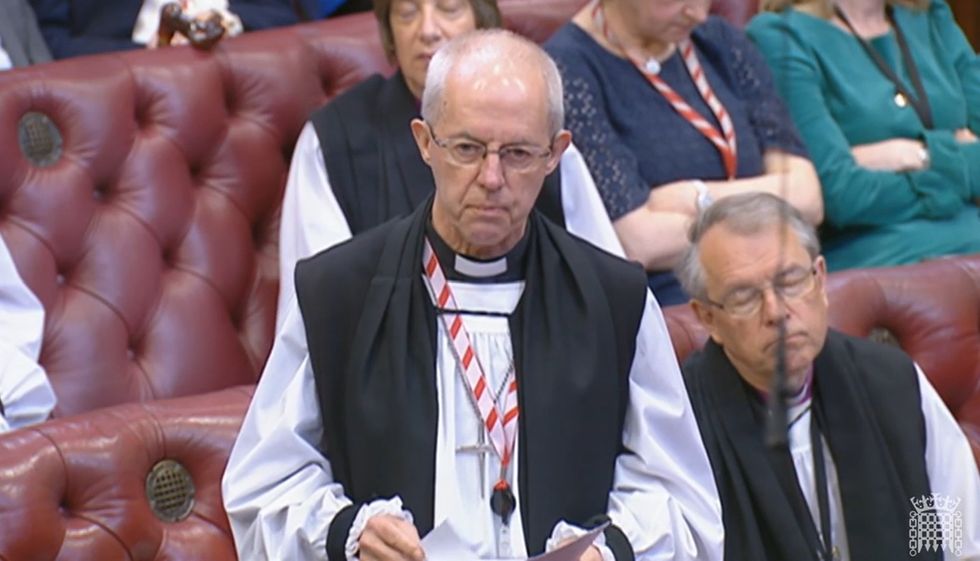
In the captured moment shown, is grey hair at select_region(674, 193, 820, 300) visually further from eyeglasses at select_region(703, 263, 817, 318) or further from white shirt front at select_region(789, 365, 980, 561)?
white shirt front at select_region(789, 365, 980, 561)

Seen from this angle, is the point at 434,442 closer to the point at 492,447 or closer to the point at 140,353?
the point at 492,447

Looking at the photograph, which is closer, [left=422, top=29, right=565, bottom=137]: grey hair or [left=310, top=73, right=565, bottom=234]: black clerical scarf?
[left=422, top=29, right=565, bottom=137]: grey hair

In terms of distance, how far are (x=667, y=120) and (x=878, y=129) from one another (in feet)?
1.54

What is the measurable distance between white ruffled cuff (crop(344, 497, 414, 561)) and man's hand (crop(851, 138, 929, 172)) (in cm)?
156

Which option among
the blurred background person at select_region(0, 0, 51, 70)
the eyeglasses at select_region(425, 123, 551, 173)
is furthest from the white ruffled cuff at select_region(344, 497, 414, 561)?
the blurred background person at select_region(0, 0, 51, 70)

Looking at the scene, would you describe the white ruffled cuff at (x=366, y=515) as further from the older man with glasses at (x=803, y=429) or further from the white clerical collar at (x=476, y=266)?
the older man with glasses at (x=803, y=429)

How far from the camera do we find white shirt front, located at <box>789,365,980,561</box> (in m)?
2.63

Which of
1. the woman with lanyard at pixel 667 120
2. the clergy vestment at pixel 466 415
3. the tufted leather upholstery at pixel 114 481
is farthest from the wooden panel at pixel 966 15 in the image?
the tufted leather upholstery at pixel 114 481

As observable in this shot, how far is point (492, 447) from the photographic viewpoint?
2213 millimetres

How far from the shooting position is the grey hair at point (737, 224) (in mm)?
2625

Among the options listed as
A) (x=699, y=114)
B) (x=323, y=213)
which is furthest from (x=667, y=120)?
(x=323, y=213)

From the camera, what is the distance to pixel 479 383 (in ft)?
7.31

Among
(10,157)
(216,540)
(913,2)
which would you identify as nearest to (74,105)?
(10,157)

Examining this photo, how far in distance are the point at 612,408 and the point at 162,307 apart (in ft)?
3.44
